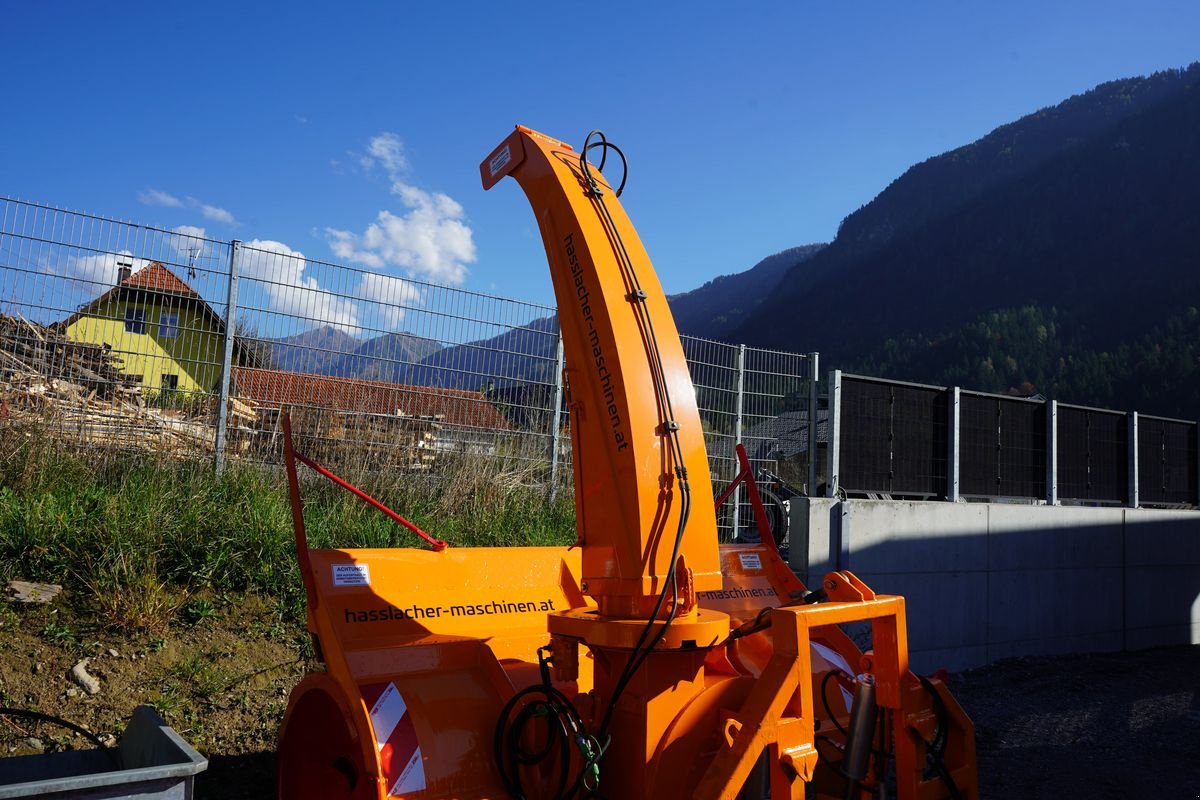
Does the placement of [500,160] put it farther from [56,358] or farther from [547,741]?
[56,358]

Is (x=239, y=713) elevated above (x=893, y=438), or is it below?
below

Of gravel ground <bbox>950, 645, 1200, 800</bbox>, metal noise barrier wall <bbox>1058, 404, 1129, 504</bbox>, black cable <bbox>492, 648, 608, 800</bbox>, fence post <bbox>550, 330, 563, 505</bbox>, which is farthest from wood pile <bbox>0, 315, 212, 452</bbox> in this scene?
metal noise barrier wall <bbox>1058, 404, 1129, 504</bbox>

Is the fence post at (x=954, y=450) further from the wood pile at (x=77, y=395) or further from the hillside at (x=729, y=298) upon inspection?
the hillside at (x=729, y=298)

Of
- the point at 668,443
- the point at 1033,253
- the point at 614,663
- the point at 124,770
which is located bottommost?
the point at 124,770

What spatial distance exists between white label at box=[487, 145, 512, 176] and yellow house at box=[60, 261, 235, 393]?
424 centimetres

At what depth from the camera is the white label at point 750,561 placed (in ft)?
16.5

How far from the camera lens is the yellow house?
684cm

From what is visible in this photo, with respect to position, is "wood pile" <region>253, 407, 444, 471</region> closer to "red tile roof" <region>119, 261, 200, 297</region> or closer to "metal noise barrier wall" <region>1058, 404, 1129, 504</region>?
"red tile roof" <region>119, 261, 200, 297</region>

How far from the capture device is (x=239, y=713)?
4945 mm

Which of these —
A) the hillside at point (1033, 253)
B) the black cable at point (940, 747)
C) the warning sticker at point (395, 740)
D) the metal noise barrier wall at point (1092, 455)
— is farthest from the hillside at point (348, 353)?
the hillside at point (1033, 253)

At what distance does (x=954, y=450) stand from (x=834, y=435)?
74.9 inches

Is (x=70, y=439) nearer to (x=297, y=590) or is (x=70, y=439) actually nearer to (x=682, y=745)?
(x=297, y=590)

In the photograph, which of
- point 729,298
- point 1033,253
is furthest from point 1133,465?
point 729,298

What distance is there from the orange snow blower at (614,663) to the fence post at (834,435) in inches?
183
